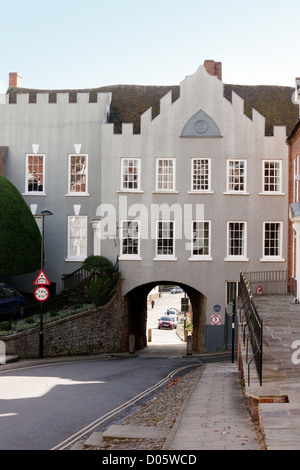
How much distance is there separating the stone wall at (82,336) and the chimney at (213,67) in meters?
14.3

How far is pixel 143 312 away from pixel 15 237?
A: 12.9 meters

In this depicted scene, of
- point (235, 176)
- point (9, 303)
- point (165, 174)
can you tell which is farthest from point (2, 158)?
point (235, 176)

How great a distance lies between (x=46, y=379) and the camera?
750 inches

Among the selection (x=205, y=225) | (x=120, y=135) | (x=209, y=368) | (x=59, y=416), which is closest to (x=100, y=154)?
(x=120, y=135)

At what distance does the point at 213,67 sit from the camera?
35.0 meters

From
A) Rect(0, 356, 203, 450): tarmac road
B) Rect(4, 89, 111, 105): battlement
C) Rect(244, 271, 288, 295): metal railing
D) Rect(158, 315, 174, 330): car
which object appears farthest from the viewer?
Rect(158, 315, 174, 330): car

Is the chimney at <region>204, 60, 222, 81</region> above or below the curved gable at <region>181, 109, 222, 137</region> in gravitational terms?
above

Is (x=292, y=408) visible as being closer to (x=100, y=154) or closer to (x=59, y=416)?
(x=59, y=416)

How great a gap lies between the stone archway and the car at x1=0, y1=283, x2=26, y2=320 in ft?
18.9

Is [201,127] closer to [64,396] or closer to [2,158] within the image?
[2,158]

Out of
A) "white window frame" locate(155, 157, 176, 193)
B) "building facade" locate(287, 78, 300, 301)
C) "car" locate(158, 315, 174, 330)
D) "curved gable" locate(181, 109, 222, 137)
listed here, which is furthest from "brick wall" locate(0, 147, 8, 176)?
"car" locate(158, 315, 174, 330)

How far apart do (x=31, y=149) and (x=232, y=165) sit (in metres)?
11.3

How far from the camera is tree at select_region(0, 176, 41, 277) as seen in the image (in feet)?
90.7

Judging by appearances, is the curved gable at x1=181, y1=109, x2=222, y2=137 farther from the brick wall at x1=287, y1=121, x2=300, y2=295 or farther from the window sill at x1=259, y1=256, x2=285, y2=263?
the window sill at x1=259, y1=256, x2=285, y2=263
